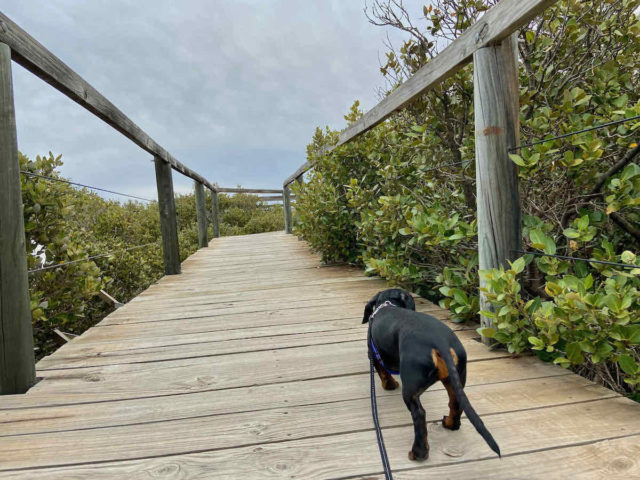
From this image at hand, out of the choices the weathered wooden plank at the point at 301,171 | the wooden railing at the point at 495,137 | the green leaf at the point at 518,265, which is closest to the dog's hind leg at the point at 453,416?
the green leaf at the point at 518,265

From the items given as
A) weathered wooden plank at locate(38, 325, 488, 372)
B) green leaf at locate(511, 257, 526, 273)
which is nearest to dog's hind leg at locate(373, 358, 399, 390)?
weathered wooden plank at locate(38, 325, 488, 372)

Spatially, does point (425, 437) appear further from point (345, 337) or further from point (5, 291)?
point (5, 291)

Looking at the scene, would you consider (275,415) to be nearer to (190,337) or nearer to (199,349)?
(199,349)

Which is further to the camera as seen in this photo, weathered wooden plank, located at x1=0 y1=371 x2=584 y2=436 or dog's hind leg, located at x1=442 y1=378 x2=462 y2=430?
weathered wooden plank, located at x1=0 y1=371 x2=584 y2=436

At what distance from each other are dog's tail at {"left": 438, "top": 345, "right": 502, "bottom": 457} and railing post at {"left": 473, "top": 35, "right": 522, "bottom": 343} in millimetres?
870

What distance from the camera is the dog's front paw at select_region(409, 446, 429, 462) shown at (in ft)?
3.14

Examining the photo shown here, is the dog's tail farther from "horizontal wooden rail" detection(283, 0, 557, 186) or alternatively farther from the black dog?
"horizontal wooden rail" detection(283, 0, 557, 186)

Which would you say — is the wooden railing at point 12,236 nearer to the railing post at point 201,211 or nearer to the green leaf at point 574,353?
the green leaf at point 574,353

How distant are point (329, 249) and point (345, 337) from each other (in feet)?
7.36

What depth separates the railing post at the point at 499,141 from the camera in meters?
1.57

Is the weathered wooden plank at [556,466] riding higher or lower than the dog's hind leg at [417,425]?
lower

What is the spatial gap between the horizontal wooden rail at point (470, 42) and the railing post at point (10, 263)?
1.85 meters

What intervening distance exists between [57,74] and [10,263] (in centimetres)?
90

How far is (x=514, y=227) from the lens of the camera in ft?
5.27
